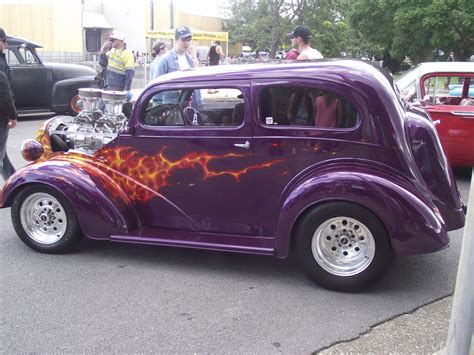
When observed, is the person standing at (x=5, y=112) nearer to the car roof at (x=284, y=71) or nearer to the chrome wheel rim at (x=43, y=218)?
the chrome wheel rim at (x=43, y=218)

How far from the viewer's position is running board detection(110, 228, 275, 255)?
4043mm

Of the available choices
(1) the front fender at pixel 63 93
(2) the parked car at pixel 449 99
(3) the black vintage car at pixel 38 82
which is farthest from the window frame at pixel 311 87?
(1) the front fender at pixel 63 93

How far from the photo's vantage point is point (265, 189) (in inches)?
160

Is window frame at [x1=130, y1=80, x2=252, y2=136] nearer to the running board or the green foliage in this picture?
the running board

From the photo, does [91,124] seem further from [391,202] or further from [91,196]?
[391,202]

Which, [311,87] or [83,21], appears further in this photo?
[83,21]

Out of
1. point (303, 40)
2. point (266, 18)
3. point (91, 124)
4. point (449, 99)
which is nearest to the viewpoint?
point (91, 124)

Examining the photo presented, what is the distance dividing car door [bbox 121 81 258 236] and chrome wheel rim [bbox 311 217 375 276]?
0.57 meters

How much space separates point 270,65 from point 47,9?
4511cm

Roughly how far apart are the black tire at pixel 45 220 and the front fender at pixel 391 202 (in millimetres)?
2111

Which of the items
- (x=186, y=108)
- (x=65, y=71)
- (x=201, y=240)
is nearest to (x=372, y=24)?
(x=65, y=71)

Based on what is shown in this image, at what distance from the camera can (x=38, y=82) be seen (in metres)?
13.0

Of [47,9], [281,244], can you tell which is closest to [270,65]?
[281,244]

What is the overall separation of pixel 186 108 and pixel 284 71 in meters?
0.92
